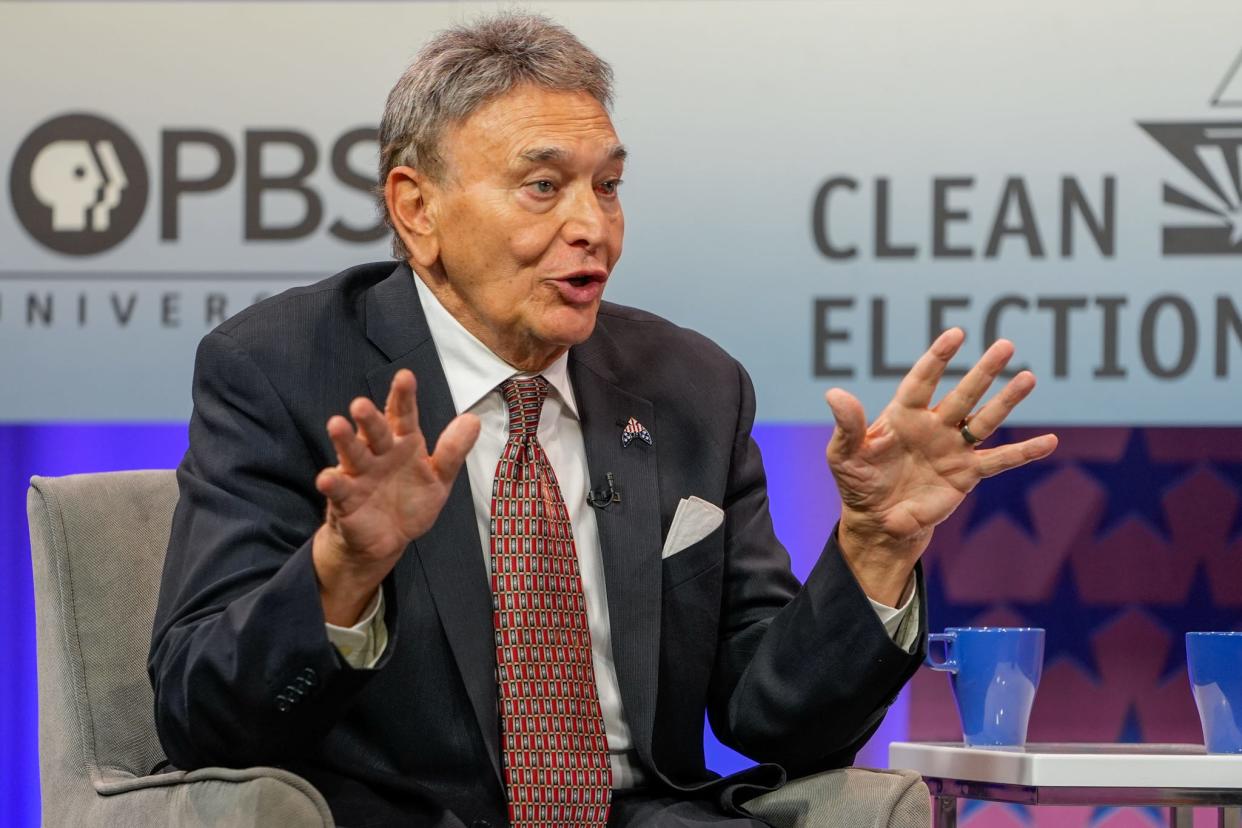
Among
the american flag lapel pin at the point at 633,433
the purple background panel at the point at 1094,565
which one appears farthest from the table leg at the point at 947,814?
the purple background panel at the point at 1094,565

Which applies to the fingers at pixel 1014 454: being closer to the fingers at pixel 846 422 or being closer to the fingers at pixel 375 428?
the fingers at pixel 846 422

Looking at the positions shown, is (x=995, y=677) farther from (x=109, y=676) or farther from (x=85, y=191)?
(x=85, y=191)

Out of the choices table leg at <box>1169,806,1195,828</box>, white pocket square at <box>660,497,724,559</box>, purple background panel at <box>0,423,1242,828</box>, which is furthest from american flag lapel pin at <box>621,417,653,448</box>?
purple background panel at <box>0,423,1242,828</box>

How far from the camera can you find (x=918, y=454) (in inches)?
79.8

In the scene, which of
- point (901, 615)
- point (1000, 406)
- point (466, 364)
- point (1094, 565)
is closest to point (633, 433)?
point (466, 364)

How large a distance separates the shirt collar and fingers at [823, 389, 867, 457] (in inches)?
19.9

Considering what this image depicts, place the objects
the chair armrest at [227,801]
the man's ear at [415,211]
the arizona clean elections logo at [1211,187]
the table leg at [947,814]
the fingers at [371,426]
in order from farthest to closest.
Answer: the arizona clean elections logo at [1211,187], the table leg at [947,814], the man's ear at [415,211], the chair armrest at [227,801], the fingers at [371,426]

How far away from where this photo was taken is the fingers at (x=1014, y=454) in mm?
1949

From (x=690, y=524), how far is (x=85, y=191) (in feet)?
5.86

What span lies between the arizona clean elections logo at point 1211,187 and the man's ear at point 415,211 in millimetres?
1617

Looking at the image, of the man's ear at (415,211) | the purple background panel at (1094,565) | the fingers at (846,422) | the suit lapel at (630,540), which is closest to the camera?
the fingers at (846,422)

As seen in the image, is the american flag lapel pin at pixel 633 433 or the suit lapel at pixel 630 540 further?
the american flag lapel pin at pixel 633 433

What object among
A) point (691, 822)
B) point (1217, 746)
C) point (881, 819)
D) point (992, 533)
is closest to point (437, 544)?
point (691, 822)

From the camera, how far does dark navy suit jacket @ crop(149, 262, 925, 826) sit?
191 centimetres
